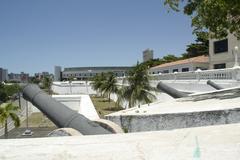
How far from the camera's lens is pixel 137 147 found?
12.1ft

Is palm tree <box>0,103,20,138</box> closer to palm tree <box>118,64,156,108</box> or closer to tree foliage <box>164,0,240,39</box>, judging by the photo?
palm tree <box>118,64,156,108</box>

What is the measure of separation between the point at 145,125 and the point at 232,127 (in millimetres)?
3233

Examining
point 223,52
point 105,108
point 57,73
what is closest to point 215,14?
point 223,52

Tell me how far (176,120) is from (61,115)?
2200 millimetres

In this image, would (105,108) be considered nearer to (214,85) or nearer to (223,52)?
(223,52)

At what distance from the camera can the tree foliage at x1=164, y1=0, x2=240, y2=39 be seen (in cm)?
1099

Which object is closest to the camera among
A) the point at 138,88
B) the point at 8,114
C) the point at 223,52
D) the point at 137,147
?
the point at 137,147

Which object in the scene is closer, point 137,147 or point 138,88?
point 137,147

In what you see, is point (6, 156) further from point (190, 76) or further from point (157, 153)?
point (190, 76)

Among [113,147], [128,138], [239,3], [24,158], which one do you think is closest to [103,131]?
[128,138]

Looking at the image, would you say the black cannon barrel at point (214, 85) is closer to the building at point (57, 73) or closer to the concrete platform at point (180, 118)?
the concrete platform at point (180, 118)

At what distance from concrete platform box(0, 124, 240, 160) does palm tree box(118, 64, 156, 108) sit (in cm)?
2237

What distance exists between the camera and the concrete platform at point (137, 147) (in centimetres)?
340

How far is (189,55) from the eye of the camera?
67.4m
